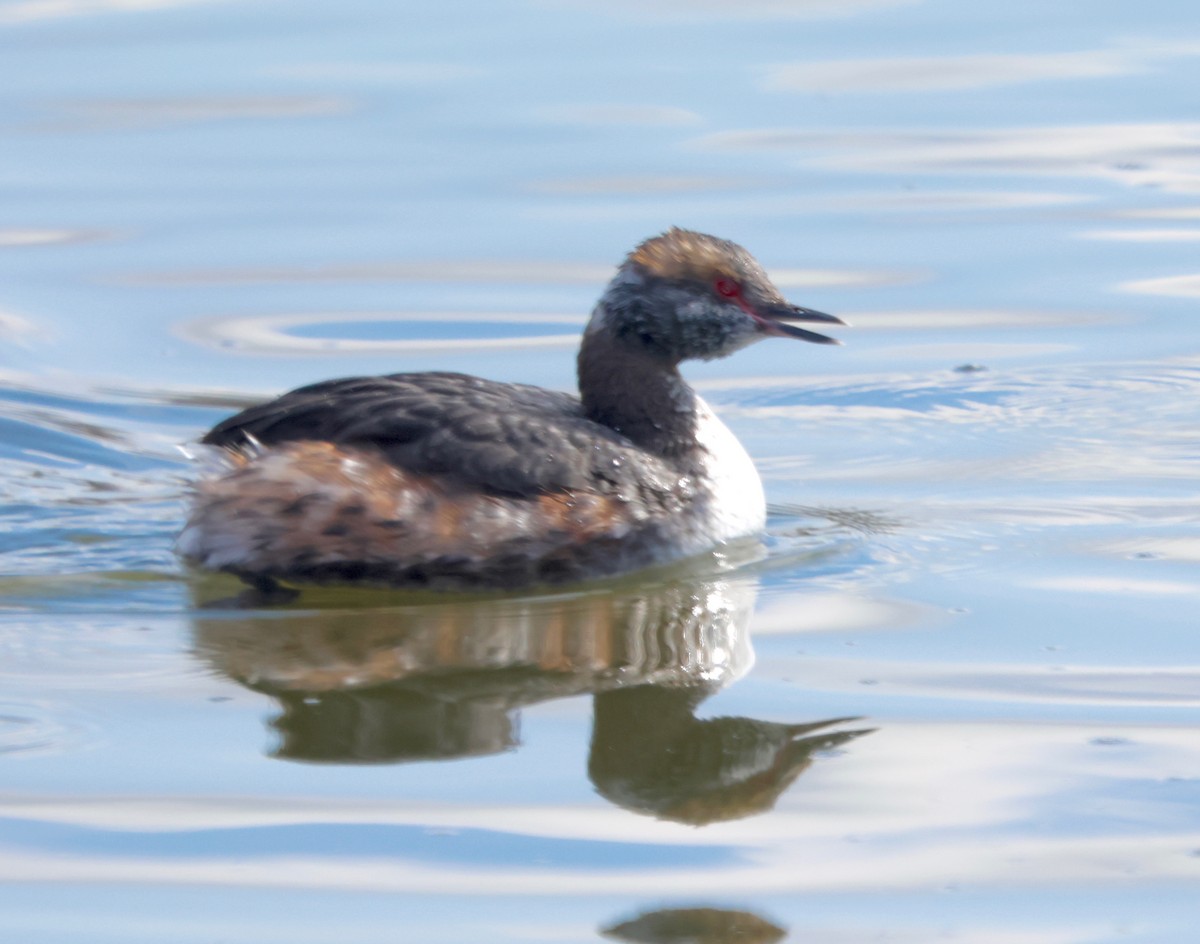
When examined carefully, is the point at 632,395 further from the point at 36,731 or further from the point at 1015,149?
the point at 1015,149

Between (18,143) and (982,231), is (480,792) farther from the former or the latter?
(18,143)

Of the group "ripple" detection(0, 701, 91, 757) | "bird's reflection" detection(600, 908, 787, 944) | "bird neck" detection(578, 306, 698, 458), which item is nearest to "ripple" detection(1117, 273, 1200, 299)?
"bird neck" detection(578, 306, 698, 458)

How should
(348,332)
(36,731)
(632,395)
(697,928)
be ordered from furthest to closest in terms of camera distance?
(348,332)
(632,395)
(36,731)
(697,928)

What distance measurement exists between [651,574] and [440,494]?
762 mm

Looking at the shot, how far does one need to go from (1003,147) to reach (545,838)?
8.81m

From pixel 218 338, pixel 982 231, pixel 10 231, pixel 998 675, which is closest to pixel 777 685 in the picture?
pixel 998 675

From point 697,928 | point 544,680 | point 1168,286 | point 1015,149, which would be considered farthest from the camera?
point 1015,149

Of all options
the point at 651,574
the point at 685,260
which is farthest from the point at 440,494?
the point at 685,260

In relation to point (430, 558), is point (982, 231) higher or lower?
higher

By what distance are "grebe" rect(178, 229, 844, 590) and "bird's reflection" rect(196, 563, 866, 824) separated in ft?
0.52

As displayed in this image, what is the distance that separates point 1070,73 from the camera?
14.2 metres

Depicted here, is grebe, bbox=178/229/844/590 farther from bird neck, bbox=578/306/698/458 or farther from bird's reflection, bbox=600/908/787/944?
bird's reflection, bbox=600/908/787/944

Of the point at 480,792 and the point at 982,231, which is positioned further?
the point at 982,231

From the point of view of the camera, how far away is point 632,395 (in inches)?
309
